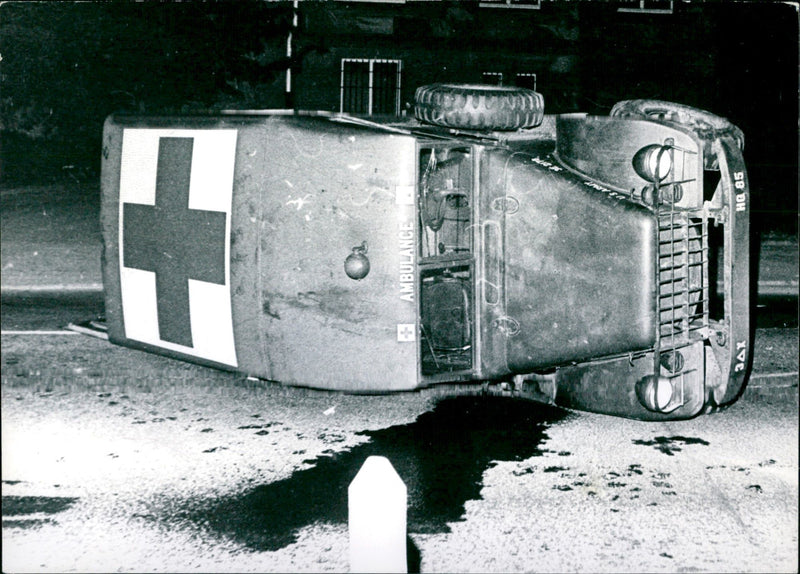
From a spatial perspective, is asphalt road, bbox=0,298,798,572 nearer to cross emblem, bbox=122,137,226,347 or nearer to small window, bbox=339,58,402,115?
cross emblem, bbox=122,137,226,347

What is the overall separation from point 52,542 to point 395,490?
196 centimetres

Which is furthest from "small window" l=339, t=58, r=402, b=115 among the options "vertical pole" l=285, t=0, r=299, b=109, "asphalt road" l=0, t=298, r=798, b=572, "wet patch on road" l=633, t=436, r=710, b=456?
"wet patch on road" l=633, t=436, r=710, b=456

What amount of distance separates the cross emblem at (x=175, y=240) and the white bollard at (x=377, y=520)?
222 cm

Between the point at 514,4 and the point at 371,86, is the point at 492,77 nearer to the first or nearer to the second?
the point at 514,4

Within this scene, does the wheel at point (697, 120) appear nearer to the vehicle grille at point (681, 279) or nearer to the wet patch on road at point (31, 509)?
the vehicle grille at point (681, 279)

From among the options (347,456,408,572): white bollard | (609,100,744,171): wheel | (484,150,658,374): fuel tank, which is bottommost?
(347,456,408,572): white bollard

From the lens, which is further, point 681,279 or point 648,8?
point 648,8

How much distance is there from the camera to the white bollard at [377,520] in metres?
3.49

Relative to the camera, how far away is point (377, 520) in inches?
138

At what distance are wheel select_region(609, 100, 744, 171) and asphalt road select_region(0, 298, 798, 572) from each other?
1.82 m

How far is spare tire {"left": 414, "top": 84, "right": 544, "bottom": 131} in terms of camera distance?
5785 millimetres

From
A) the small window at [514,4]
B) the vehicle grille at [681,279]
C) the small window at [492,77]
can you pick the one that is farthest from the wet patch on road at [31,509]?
the small window at [514,4]

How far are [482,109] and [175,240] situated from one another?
2.00 meters

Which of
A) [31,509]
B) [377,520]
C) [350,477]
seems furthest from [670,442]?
[31,509]
